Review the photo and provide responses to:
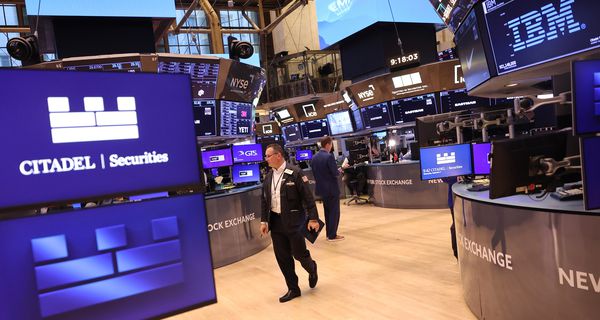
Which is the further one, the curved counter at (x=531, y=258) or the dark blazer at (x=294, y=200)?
the dark blazer at (x=294, y=200)

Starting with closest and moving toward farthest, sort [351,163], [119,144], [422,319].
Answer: [119,144], [422,319], [351,163]

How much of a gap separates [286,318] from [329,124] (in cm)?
1063

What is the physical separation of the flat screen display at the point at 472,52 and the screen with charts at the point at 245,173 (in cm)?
478

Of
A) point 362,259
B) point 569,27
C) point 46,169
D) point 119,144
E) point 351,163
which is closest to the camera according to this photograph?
point 46,169

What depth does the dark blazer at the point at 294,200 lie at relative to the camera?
4.30 m

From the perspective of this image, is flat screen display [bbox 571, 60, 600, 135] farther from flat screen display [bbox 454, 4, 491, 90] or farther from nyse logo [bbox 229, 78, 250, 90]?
nyse logo [bbox 229, 78, 250, 90]

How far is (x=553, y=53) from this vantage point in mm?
3197

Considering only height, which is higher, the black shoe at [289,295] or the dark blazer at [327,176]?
the dark blazer at [327,176]

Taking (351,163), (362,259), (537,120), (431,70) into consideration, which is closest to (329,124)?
(351,163)

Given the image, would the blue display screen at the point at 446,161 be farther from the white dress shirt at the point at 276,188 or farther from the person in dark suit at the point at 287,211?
the white dress shirt at the point at 276,188

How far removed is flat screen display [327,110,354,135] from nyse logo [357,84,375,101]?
1.23 m

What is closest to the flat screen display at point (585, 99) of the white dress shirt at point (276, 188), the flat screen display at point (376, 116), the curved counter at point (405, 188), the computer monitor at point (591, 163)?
the computer monitor at point (591, 163)

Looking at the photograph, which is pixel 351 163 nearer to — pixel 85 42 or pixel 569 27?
pixel 85 42

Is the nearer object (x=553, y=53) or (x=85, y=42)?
(x=553, y=53)
